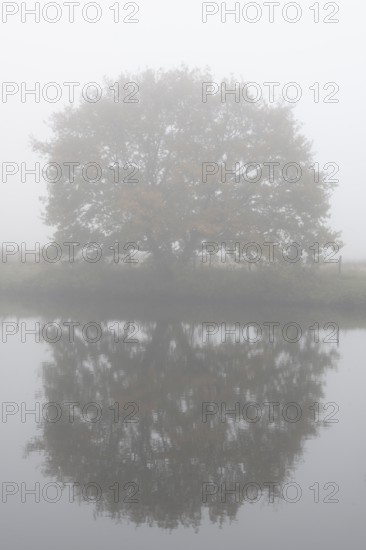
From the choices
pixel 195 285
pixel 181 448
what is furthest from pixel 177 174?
pixel 181 448

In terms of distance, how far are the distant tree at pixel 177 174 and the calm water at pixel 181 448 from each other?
20216 millimetres

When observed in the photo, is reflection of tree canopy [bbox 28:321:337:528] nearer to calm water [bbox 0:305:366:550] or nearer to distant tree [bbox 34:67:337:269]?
calm water [bbox 0:305:366:550]

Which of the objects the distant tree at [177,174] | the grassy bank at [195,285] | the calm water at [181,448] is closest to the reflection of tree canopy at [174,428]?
the calm water at [181,448]

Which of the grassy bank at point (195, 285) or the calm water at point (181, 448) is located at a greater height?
the grassy bank at point (195, 285)

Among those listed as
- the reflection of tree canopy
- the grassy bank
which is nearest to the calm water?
the reflection of tree canopy

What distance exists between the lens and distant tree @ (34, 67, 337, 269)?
42.3 m

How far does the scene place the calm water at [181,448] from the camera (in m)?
9.21

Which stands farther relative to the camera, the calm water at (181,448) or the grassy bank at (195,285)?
the grassy bank at (195,285)

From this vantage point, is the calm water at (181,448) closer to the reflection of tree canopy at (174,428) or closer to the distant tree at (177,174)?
the reflection of tree canopy at (174,428)

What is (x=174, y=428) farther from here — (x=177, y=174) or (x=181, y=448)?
(x=177, y=174)

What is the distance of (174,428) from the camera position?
13.3m

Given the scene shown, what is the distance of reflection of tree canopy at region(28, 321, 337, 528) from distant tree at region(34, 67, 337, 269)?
66.3 ft

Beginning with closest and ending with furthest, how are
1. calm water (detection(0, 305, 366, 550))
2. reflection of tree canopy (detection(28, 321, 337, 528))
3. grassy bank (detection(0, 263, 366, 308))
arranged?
calm water (detection(0, 305, 366, 550)), reflection of tree canopy (detection(28, 321, 337, 528)), grassy bank (detection(0, 263, 366, 308))

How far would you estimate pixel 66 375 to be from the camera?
61.1 feet
